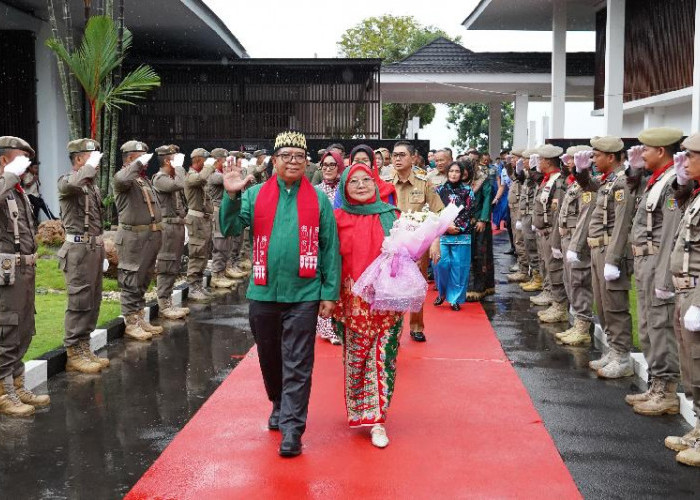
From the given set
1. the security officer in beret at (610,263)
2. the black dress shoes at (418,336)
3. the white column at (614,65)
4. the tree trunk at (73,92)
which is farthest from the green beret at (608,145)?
the white column at (614,65)

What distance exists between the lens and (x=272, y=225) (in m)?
5.23

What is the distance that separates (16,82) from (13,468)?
12.2m

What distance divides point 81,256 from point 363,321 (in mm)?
2981

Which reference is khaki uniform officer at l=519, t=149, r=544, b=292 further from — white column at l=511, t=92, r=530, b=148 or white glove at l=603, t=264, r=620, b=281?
white column at l=511, t=92, r=530, b=148

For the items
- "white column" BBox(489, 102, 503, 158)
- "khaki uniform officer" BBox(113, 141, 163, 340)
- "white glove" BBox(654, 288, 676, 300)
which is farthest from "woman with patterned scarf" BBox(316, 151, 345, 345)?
"white column" BBox(489, 102, 503, 158)

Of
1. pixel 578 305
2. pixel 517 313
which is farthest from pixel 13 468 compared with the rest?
pixel 517 313

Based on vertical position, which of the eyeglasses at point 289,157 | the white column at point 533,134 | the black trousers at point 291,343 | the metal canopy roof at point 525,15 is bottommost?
the black trousers at point 291,343

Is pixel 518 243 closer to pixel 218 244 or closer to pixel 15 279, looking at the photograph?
pixel 218 244

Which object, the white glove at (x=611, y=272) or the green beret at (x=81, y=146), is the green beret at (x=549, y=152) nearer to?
the white glove at (x=611, y=272)

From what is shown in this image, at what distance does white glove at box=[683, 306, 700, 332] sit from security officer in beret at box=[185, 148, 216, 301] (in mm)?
7233

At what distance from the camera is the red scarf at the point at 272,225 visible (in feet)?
17.0

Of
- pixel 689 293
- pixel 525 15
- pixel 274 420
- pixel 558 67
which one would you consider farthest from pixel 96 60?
pixel 525 15

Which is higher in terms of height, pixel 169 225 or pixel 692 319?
pixel 169 225

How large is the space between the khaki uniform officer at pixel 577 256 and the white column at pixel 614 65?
11436 mm
